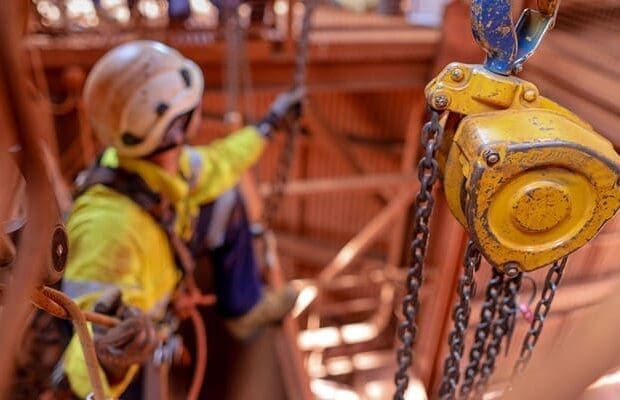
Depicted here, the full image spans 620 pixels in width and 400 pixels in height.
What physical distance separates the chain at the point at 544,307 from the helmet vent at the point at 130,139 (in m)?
1.40

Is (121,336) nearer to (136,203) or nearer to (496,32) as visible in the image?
(136,203)

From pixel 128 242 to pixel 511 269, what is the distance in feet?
4.28

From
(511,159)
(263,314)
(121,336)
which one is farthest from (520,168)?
(263,314)

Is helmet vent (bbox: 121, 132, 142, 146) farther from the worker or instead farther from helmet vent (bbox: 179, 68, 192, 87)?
helmet vent (bbox: 179, 68, 192, 87)

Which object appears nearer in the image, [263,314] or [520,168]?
[520,168]

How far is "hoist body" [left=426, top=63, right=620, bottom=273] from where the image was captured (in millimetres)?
1194

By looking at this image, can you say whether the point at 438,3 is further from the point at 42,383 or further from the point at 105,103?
the point at 42,383

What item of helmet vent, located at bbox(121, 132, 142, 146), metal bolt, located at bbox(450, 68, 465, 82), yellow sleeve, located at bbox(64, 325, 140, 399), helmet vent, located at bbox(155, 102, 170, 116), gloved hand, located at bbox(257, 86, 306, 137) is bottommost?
yellow sleeve, located at bbox(64, 325, 140, 399)

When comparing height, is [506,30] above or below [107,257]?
above

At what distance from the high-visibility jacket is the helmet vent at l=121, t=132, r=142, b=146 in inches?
3.9

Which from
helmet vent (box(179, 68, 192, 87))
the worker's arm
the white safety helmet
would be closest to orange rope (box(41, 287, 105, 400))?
the white safety helmet

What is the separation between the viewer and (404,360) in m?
1.57

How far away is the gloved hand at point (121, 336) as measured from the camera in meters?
1.87

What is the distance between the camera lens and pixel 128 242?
218 cm
